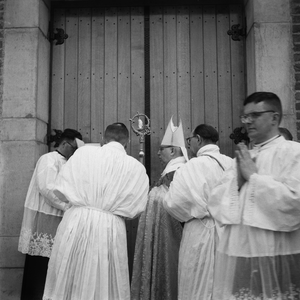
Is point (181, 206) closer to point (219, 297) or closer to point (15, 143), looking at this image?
point (219, 297)

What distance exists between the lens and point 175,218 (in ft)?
15.0

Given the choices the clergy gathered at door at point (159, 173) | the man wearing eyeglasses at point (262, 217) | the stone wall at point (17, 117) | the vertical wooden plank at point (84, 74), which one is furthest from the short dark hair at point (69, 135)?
the man wearing eyeglasses at point (262, 217)

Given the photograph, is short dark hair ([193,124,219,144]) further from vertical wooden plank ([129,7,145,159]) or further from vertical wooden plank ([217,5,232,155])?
vertical wooden plank ([129,7,145,159])

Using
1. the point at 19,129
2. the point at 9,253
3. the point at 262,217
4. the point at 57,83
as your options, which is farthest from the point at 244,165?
the point at 57,83

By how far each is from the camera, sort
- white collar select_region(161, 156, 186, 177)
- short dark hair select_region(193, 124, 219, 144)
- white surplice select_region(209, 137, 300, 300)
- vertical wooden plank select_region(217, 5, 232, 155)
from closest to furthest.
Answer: white surplice select_region(209, 137, 300, 300) → short dark hair select_region(193, 124, 219, 144) → white collar select_region(161, 156, 186, 177) → vertical wooden plank select_region(217, 5, 232, 155)

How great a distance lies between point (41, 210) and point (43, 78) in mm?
1495

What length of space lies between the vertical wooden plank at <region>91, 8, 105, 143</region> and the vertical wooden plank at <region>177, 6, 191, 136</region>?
0.91 metres

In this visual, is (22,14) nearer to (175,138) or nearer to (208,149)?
(175,138)

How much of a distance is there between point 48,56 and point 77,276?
2.82m

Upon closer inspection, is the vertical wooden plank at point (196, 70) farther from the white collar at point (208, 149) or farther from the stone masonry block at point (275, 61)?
the white collar at point (208, 149)

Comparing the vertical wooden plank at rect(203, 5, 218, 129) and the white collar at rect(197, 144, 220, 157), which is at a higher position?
the vertical wooden plank at rect(203, 5, 218, 129)

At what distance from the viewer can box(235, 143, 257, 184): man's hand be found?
2.75 m

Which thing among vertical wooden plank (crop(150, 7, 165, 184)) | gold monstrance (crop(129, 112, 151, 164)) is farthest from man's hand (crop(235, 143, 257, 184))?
vertical wooden plank (crop(150, 7, 165, 184))

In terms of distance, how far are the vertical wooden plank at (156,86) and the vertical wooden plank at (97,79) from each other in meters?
0.59
